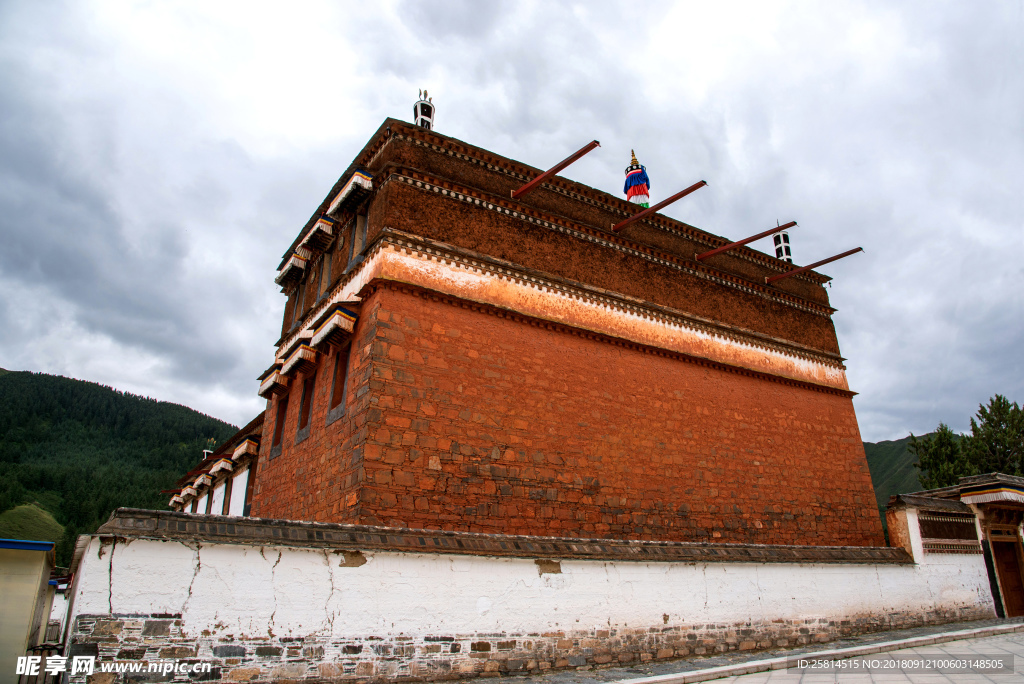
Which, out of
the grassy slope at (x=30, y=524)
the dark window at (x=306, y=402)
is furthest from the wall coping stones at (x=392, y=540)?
the grassy slope at (x=30, y=524)

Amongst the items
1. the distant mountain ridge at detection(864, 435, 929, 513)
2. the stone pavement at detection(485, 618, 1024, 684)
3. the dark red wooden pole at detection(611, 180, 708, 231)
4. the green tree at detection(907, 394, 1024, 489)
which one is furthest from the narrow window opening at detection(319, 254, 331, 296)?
the distant mountain ridge at detection(864, 435, 929, 513)

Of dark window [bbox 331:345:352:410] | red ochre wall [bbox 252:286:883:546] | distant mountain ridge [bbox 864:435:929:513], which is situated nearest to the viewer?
red ochre wall [bbox 252:286:883:546]

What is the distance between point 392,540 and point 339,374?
4.78m

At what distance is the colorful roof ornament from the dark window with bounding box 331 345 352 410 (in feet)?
26.4

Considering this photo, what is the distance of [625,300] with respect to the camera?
12.7 meters

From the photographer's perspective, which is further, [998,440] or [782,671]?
[998,440]

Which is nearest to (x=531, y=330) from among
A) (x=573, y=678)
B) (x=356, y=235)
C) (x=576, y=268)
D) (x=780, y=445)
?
(x=576, y=268)

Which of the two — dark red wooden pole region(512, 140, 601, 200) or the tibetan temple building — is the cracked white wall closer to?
the tibetan temple building

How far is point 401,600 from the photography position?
250 inches

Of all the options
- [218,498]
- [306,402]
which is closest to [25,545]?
[306,402]

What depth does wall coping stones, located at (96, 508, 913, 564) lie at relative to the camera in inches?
221

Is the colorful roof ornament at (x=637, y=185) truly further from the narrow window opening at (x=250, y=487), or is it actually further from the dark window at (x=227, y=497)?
the dark window at (x=227, y=497)

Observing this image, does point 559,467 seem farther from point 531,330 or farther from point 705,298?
point 705,298

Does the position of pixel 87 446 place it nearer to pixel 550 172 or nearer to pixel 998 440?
pixel 550 172
